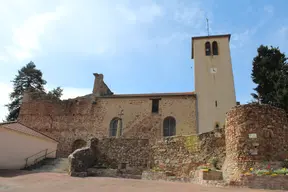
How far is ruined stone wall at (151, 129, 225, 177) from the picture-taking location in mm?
11312

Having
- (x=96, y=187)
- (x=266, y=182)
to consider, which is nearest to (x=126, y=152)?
(x=96, y=187)

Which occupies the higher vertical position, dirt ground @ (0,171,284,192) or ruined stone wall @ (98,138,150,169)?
ruined stone wall @ (98,138,150,169)

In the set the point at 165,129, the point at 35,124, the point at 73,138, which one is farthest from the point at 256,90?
the point at 35,124

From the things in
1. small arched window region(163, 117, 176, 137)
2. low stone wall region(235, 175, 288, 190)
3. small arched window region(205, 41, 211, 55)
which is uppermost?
small arched window region(205, 41, 211, 55)

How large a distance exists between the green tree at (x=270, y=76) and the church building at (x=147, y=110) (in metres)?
2.20

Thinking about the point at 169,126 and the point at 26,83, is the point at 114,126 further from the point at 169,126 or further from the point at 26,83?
the point at 26,83

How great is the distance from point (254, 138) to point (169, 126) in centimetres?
1124

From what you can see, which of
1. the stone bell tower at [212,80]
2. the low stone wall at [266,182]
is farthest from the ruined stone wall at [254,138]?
the stone bell tower at [212,80]

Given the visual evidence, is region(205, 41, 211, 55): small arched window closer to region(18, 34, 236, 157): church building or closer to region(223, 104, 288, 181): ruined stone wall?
region(18, 34, 236, 157): church building

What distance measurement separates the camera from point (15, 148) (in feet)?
46.3

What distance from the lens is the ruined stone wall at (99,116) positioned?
20125 mm

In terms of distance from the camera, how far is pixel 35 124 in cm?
2373

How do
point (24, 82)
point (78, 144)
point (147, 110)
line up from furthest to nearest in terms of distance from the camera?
point (24, 82) → point (78, 144) → point (147, 110)

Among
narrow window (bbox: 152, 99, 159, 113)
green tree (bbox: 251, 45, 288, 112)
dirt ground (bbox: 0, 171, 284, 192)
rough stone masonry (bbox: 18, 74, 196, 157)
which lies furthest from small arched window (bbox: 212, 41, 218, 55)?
dirt ground (bbox: 0, 171, 284, 192)
